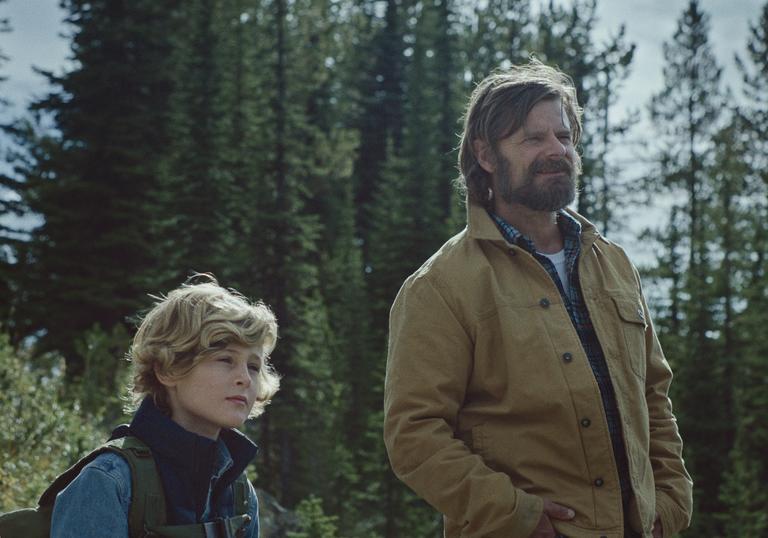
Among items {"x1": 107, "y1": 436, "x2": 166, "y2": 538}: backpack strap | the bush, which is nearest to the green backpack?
{"x1": 107, "y1": 436, "x2": 166, "y2": 538}: backpack strap

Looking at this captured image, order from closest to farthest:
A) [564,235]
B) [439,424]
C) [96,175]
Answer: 1. [439,424]
2. [564,235]
3. [96,175]

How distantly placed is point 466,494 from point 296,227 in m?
24.9

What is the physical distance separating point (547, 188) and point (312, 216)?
24.5 metres

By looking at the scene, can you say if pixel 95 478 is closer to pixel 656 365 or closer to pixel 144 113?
pixel 656 365

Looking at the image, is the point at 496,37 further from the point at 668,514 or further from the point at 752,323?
the point at 668,514

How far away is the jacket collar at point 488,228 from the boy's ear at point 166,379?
4.16 ft

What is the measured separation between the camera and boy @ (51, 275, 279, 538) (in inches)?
112

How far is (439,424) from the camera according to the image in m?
3.25

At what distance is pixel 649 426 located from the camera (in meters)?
3.71

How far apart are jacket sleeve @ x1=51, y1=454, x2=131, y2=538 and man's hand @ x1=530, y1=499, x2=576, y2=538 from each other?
138cm

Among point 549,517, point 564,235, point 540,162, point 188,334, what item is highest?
point 540,162

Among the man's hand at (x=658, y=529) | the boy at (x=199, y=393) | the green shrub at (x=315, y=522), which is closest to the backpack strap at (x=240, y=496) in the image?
the boy at (x=199, y=393)

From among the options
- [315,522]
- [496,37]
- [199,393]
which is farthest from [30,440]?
[496,37]

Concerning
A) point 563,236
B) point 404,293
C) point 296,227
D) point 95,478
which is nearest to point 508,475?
point 404,293
